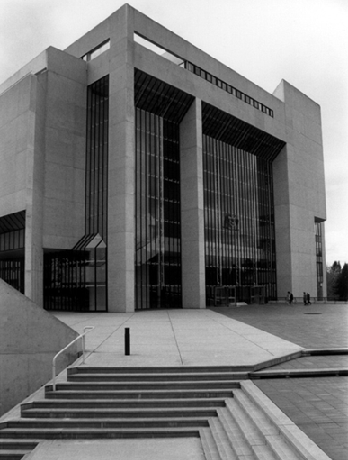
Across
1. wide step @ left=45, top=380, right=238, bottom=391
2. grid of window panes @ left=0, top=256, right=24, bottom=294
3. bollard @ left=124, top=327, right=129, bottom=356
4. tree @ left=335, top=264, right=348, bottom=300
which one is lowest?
tree @ left=335, top=264, right=348, bottom=300

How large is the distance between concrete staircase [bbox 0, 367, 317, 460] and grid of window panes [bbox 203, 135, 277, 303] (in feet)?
95.6

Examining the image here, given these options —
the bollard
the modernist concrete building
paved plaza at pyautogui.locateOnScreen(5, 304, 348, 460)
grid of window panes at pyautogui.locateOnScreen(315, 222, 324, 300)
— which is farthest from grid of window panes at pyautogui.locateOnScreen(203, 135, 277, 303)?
the bollard

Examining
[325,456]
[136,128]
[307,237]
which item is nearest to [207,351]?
[325,456]

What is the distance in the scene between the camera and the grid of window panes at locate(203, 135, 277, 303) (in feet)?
133

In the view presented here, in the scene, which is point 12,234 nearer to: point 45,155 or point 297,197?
point 45,155

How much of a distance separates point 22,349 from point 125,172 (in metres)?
19.2

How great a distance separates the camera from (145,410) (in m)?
9.02

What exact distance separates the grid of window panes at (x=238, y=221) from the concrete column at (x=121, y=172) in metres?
12.3

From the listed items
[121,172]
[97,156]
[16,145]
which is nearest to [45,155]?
[16,145]

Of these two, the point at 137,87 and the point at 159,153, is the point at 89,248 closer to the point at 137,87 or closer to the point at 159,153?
the point at 159,153

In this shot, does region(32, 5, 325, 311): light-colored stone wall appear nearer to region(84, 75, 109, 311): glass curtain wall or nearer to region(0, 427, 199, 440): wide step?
region(84, 75, 109, 311): glass curtain wall

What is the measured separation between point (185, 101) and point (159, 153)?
16.8 feet

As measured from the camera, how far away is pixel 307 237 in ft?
163

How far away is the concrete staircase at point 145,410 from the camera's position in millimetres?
8062
